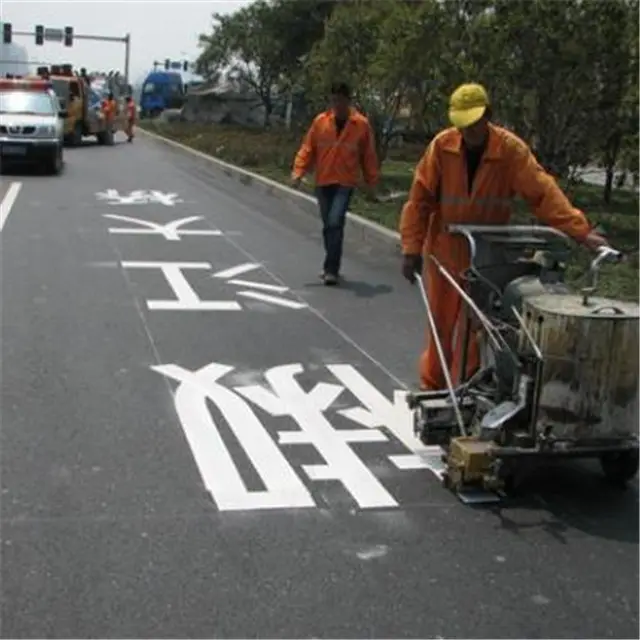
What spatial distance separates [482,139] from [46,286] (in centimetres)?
509

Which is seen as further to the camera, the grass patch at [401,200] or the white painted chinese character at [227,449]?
the grass patch at [401,200]

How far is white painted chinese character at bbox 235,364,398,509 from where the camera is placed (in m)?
4.71

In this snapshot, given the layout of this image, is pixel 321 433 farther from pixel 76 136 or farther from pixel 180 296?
pixel 76 136

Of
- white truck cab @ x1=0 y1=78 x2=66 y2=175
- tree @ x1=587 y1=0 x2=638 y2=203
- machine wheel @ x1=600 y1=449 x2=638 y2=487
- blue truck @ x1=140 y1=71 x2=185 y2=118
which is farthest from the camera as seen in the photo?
blue truck @ x1=140 y1=71 x2=185 y2=118

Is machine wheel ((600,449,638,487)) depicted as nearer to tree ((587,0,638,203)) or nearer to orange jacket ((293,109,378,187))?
orange jacket ((293,109,378,187))

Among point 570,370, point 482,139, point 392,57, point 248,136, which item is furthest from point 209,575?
point 248,136

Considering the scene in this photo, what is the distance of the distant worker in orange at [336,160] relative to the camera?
31.3 feet

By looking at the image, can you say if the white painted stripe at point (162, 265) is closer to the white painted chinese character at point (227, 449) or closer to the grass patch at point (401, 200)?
the grass patch at point (401, 200)

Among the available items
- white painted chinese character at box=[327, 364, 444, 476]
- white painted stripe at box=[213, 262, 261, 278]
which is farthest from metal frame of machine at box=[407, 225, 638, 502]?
white painted stripe at box=[213, 262, 261, 278]

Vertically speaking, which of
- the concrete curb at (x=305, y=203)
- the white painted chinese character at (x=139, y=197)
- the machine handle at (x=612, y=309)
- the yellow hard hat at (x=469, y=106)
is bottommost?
the white painted chinese character at (x=139, y=197)

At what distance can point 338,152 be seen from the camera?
9.52 metres

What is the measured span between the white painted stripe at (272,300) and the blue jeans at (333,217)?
881 millimetres

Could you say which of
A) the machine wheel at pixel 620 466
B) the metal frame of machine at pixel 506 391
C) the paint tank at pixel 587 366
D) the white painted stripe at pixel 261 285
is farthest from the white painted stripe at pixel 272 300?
the paint tank at pixel 587 366

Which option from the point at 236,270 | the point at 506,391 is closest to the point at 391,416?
the point at 506,391
